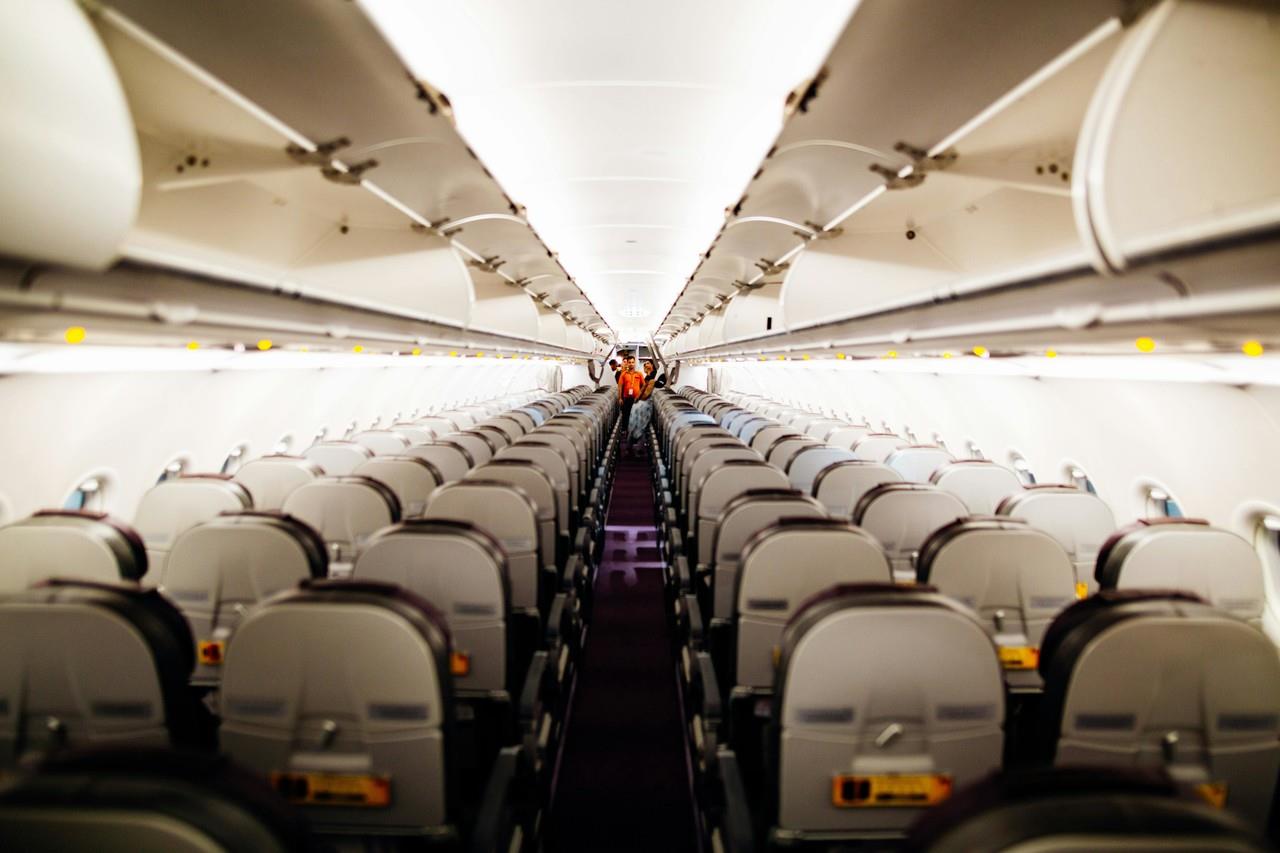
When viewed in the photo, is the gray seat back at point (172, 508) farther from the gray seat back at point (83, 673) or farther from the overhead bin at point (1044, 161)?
the overhead bin at point (1044, 161)

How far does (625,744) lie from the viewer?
486cm

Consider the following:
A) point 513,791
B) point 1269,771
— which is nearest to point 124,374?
point 513,791

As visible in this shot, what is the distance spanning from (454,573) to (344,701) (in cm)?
106

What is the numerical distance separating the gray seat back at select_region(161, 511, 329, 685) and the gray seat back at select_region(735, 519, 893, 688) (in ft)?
6.58

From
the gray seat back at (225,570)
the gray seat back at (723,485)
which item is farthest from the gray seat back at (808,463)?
the gray seat back at (225,570)

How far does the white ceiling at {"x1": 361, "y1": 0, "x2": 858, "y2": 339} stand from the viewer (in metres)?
3.41

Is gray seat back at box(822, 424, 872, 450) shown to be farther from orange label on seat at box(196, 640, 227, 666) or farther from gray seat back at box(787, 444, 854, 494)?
orange label on seat at box(196, 640, 227, 666)

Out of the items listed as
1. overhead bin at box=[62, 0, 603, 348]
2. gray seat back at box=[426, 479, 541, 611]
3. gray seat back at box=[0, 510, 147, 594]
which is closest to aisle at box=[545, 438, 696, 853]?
gray seat back at box=[426, 479, 541, 611]

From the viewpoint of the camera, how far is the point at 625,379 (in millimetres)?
20188

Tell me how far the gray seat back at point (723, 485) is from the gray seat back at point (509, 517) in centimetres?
164

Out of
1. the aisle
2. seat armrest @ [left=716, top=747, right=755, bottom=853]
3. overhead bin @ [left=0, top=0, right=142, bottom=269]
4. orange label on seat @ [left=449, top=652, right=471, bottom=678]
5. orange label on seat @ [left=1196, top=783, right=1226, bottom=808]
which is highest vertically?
overhead bin @ [left=0, top=0, right=142, bottom=269]

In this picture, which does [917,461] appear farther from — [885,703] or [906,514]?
[885,703]

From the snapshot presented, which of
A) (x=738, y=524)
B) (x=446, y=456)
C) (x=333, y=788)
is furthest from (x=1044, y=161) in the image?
(x=446, y=456)

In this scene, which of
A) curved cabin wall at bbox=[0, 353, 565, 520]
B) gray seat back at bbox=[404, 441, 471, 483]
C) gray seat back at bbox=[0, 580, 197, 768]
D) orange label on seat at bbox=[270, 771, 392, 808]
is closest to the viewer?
gray seat back at bbox=[0, 580, 197, 768]
